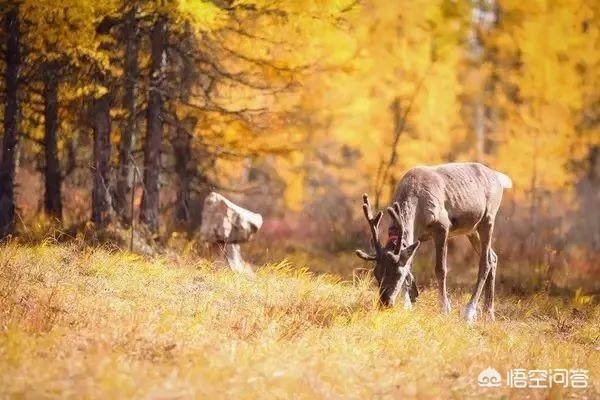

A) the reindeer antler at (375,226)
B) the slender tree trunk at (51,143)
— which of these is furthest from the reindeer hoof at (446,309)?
the slender tree trunk at (51,143)

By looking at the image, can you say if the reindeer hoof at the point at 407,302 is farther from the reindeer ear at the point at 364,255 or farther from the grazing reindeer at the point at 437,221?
the reindeer ear at the point at 364,255

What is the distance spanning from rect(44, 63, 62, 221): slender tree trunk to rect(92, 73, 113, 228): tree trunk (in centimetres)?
84

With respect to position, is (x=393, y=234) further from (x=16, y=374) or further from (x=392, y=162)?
(x=392, y=162)

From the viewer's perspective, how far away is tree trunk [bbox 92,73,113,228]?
11.4 metres

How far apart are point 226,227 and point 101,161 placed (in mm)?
2143

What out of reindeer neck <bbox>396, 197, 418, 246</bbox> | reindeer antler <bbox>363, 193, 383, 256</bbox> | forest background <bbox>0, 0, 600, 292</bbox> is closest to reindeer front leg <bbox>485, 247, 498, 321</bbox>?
reindeer neck <bbox>396, 197, 418, 246</bbox>

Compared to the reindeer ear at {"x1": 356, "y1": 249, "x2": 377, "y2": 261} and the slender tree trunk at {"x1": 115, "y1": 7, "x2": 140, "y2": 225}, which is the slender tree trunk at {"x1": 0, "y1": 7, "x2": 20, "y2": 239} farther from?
the reindeer ear at {"x1": 356, "y1": 249, "x2": 377, "y2": 261}

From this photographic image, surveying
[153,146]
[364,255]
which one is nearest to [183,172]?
[153,146]

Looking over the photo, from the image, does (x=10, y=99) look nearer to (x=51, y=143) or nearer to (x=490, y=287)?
(x=51, y=143)

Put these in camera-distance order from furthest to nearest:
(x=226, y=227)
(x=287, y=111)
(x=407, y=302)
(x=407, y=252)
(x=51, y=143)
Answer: (x=51, y=143)
(x=287, y=111)
(x=226, y=227)
(x=407, y=302)
(x=407, y=252)

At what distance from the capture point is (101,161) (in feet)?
37.3

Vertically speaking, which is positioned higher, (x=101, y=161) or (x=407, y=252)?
(x=101, y=161)

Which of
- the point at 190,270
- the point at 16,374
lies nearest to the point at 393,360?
the point at 16,374

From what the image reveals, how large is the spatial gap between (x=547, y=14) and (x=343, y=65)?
780 centimetres
